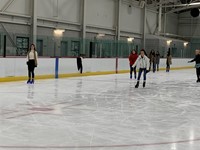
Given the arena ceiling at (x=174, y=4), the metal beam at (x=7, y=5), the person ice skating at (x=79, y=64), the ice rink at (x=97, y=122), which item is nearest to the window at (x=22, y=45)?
the metal beam at (x=7, y=5)

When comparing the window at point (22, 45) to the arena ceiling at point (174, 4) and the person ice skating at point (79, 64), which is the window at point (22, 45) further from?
the arena ceiling at point (174, 4)

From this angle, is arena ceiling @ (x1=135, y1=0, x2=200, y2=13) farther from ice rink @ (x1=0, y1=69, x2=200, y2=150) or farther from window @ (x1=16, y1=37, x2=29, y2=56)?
ice rink @ (x1=0, y1=69, x2=200, y2=150)

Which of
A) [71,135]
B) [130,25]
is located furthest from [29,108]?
[130,25]

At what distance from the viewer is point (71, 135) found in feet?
17.6

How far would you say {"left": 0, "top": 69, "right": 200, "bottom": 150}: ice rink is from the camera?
4.91 m

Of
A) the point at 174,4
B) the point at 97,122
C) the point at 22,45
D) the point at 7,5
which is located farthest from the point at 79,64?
the point at 174,4

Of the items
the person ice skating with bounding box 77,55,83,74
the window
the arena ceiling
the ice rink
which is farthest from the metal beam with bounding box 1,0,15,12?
the arena ceiling

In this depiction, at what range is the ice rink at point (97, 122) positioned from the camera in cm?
491

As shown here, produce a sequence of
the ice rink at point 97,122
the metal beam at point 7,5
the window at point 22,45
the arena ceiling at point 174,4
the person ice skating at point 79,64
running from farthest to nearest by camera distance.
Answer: the arena ceiling at point 174,4 < the metal beam at point 7,5 < the window at point 22,45 < the person ice skating at point 79,64 < the ice rink at point 97,122

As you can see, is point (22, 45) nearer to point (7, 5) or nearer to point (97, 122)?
point (7, 5)

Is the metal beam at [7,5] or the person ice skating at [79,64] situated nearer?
the person ice skating at [79,64]

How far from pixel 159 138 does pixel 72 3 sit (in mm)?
21768

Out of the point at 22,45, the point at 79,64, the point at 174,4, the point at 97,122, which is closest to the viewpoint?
the point at 97,122

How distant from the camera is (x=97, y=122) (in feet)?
21.3
